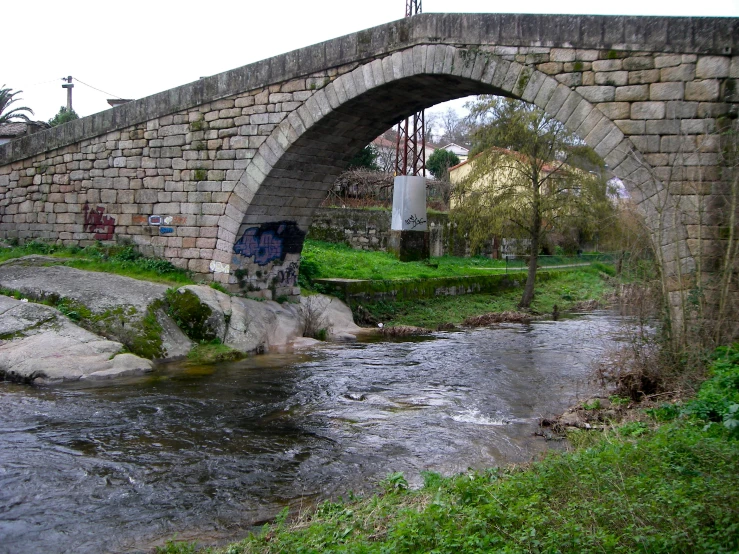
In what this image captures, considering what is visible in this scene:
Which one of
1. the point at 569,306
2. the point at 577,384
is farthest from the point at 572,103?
the point at 569,306

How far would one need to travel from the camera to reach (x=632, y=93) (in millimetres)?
7848

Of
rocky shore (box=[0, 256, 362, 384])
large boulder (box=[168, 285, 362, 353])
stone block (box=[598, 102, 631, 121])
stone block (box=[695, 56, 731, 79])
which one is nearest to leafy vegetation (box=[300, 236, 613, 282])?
large boulder (box=[168, 285, 362, 353])

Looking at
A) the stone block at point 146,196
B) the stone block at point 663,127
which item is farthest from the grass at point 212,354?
the stone block at point 663,127

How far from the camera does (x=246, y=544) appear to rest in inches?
159

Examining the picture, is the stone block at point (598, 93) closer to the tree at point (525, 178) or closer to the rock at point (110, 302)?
the rock at point (110, 302)

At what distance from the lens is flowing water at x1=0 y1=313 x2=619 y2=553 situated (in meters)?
4.77

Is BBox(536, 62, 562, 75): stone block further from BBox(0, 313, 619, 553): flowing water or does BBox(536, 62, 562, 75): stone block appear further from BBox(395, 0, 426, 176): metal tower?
BBox(395, 0, 426, 176): metal tower

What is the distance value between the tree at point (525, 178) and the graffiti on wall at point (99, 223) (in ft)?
24.2

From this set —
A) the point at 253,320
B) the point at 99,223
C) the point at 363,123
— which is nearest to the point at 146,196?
the point at 99,223

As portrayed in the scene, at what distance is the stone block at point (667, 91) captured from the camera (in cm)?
762

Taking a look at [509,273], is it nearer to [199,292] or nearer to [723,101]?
[199,292]

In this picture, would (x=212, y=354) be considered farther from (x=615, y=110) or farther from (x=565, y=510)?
(x=565, y=510)

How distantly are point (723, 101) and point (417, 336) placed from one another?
6.41m

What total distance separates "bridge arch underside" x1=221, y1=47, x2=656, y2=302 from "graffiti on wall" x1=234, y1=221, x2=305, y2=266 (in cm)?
2
